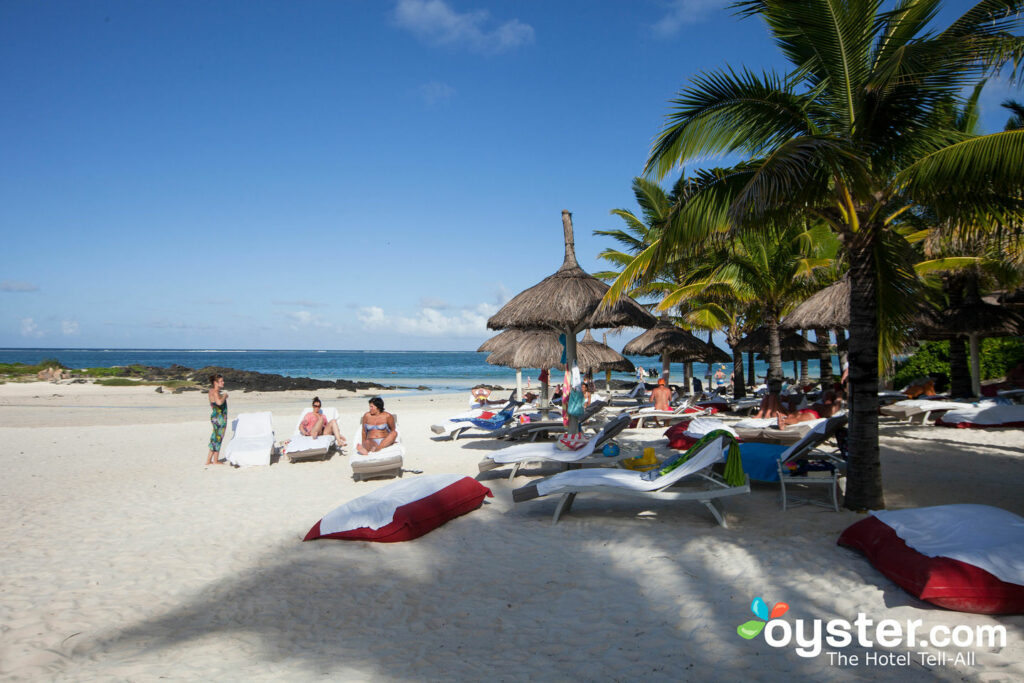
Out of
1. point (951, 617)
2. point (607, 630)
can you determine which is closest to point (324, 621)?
point (607, 630)

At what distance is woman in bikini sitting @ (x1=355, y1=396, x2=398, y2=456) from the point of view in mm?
8203

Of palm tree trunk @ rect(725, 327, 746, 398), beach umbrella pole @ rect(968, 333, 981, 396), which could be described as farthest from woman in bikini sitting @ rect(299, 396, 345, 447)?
beach umbrella pole @ rect(968, 333, 981, 396)

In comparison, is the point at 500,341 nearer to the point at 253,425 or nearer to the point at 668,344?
the point at 668,344

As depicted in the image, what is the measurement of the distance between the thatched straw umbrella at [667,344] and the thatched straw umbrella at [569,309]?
7.06 m

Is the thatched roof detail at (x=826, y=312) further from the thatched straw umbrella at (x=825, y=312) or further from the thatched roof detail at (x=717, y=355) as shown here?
the thatched roof detail at (x=717, y=355)

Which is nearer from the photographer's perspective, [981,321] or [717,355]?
[981,321]

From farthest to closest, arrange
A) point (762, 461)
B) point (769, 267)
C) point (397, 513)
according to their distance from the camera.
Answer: point (769, 267) < point (762, 461) < point (397, 513)

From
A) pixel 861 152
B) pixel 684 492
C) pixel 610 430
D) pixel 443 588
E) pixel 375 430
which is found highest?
pixel 861 152

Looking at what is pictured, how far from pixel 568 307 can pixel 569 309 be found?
1.4 inches

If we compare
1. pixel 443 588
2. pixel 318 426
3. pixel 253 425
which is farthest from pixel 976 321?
pixel 253 425

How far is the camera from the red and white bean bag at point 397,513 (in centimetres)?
477

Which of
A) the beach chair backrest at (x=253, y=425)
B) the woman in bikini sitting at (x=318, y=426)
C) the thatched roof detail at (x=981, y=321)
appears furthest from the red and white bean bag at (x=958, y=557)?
the thatched roof detail at (x=981, y=321)

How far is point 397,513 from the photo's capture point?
4844 millimetres

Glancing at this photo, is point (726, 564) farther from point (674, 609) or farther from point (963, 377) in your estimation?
point (963, 377)
